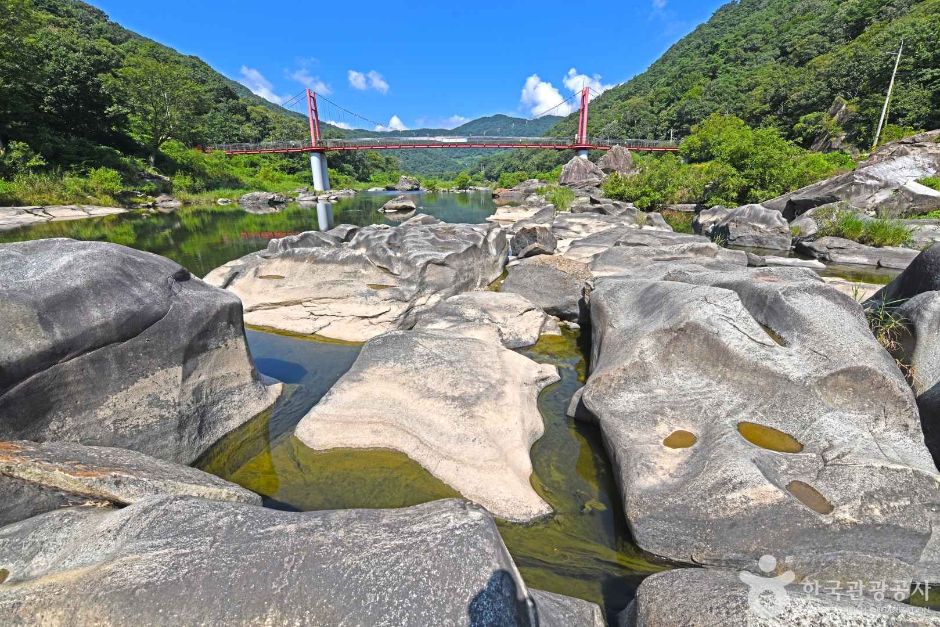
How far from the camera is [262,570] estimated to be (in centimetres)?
224

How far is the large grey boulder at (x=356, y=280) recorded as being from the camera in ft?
29.2

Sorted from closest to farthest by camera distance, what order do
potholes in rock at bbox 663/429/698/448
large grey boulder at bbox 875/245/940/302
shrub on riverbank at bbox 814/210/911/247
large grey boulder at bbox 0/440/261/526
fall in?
large grey boulder at bbox 0/440/261/526
potholes in rock at bbox 663/429/698/448
large grey boulder at bbox 875/245/940/302
shrub on riverbank at bbox 814/210/911/247

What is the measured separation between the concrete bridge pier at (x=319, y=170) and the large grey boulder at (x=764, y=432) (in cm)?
6301

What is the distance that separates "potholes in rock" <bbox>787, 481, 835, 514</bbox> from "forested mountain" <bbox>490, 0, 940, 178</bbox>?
136 feet

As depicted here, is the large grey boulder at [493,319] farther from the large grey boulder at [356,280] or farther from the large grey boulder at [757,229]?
the large grey boulder at [757,229]

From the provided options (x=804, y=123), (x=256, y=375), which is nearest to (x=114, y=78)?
(x=256, y=375)

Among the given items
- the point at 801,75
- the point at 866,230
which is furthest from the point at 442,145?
the point at 866,230

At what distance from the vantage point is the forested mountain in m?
32.7

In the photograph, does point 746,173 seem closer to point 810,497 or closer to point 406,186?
point 810,497

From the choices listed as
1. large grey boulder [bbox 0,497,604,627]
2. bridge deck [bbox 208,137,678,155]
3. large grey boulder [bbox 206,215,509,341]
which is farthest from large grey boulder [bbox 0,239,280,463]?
bridge deck [bbox 208,137,678,155]

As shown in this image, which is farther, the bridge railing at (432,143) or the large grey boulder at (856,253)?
the bridge railing at (432,143)

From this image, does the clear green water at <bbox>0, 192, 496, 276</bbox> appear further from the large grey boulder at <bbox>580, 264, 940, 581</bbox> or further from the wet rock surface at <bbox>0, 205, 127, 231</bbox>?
the large grey boulder at <bbox>580, 264, 940, 581</bbox>

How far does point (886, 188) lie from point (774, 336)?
20425 millimetres

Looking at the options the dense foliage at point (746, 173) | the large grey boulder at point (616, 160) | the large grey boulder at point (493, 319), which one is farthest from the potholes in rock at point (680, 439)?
the large grey boulder at point (616, 160)
